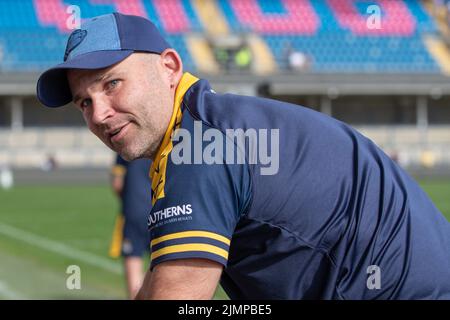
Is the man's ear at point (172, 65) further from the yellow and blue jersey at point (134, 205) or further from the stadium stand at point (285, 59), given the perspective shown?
the stadium stand at point (285, 59)

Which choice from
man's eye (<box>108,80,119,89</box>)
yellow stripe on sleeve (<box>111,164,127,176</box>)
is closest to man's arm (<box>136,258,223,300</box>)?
→ man's eye (<box>108,80,119,89</box>)

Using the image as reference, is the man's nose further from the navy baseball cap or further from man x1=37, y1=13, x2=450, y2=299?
the navy baseball cap

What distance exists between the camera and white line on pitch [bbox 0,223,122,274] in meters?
12.5

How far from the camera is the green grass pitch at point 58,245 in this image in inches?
410

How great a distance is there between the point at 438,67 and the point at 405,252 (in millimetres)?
42021

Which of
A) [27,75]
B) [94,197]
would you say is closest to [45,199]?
[94,197]

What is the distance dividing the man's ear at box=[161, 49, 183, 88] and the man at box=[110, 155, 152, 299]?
555cm

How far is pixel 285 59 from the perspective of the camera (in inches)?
1652

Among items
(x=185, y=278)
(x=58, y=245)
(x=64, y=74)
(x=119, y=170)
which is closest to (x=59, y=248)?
(x=58, y=245)


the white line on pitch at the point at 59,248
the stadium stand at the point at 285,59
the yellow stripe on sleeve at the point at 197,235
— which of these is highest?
the stadium stand at the point at 285,59

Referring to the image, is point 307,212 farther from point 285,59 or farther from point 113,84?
point 285,59

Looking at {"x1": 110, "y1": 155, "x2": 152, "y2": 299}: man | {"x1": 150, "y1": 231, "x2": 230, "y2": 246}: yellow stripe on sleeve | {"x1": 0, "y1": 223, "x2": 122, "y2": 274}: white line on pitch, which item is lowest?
{"x1": 150, "y1": 231, "x2": 230, "y2": 246}: yellow stripe on sleeve

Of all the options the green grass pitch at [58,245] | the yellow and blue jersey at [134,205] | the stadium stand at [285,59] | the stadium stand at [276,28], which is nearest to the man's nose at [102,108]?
the yellow and blue jersey at [134,205]

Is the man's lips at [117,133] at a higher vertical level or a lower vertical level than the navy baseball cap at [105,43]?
lower
